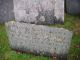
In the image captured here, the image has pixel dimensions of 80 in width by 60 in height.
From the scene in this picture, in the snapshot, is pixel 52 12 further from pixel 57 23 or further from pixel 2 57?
pixel 2 57

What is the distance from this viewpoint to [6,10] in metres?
4.13

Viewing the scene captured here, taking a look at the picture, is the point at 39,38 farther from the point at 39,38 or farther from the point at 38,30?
the point at 38,30

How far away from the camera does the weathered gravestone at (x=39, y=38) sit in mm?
3627

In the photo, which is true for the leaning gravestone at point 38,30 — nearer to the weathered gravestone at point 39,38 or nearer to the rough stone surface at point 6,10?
the weathered gravestone at point 39,38

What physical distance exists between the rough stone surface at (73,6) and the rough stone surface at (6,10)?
89 centimetres

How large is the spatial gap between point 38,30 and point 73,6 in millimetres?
808

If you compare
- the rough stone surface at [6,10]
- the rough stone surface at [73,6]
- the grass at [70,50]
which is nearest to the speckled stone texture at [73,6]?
the rough stone surface at [73,6]

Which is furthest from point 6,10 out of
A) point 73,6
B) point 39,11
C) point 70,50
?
point 70,50

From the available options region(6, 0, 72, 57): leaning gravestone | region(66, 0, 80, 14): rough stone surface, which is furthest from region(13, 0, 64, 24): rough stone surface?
region(66, 0, 80, 14): rough stone surface

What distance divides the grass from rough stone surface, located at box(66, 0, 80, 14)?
5.1 inches

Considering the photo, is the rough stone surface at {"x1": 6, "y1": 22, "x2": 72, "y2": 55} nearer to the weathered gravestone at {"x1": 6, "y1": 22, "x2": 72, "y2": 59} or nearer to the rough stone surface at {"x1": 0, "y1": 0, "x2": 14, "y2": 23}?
the weathered gravestone at {"x1": 6, "y1": 22, "x2": 72, "y2": 59}

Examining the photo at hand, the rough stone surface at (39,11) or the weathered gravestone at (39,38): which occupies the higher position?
the rough stone surface at (39,11)

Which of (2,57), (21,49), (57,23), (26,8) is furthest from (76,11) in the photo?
(2,57)

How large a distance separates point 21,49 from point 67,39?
67cm
